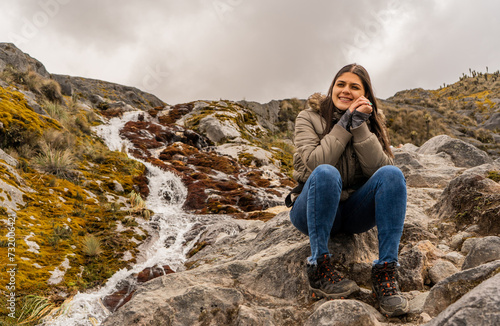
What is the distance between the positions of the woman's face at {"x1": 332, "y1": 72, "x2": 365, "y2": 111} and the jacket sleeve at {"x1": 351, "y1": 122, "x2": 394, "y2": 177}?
0.44m

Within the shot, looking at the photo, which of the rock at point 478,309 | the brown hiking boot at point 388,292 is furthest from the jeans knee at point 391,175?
the rock at point 478,309

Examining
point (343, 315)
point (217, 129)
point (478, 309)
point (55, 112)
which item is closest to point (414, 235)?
point (343, 315)

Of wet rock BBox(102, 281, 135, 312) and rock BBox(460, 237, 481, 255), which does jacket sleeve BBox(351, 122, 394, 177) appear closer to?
rock BBox(460, 237, 481, 255)

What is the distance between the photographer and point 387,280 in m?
2.68

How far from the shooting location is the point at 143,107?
46688 millimetres

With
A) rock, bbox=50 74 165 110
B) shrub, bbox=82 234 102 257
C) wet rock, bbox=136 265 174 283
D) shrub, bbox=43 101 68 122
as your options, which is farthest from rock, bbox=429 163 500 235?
rock, bbox=50 74 165 110

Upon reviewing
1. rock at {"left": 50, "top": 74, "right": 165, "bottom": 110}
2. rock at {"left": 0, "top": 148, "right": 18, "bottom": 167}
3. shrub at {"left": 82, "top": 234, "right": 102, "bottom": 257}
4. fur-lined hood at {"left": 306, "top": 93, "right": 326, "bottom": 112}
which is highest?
rock at {"left": 50, "top": 74, "right": 165, "bottom": 110}

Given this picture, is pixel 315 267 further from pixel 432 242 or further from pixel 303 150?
pixel 432 242

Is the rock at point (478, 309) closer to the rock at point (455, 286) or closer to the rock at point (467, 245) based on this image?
the rock at point (455, 286)

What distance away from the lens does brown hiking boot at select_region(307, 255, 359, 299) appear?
9.05 ft

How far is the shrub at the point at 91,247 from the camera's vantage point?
808cm

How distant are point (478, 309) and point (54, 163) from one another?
12537 millimetres

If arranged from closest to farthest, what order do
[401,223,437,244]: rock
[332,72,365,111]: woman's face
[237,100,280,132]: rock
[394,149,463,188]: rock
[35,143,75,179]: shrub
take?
[332,72,365,111]: woman's face < [401,223,437,244]: rock < [394,149,463,188]: rock < [35,143,75,179]: shrub < [237,100,280,132]: rock

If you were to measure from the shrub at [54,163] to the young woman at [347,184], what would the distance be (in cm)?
1051
